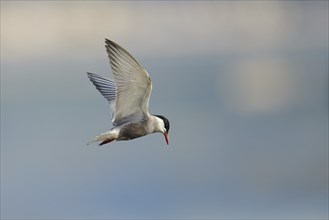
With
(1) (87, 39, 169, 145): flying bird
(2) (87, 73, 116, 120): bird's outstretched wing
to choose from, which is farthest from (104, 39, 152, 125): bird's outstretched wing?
(2) (87, 73, 116, 120): bird's outstretched wing

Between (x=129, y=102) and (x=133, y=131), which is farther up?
(x=129, y=102)

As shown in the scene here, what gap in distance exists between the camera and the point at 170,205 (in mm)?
20328

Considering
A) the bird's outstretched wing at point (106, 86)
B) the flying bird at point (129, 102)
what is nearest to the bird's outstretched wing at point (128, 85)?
the flying bird at point (129, 102)

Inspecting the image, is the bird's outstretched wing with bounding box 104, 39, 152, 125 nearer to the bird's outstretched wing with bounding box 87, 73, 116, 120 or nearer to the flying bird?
the flying bird

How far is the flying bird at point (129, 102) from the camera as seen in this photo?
7.39m

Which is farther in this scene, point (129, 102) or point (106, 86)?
point (106, 86)

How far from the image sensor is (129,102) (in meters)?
7.61

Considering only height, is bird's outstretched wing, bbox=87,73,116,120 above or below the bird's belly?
above

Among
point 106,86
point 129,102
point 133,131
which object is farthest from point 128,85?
point 106,86

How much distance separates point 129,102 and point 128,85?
0.14m

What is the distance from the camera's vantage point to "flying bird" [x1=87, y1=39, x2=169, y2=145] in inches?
291

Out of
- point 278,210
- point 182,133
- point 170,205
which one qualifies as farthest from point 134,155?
point 278,210

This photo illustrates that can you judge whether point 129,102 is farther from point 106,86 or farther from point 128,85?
point 106,86

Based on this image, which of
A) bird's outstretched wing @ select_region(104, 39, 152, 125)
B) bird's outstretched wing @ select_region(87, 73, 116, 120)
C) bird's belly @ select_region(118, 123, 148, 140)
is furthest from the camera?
bird's outstretched wing @ select_region(87, 73, 116, 120)
